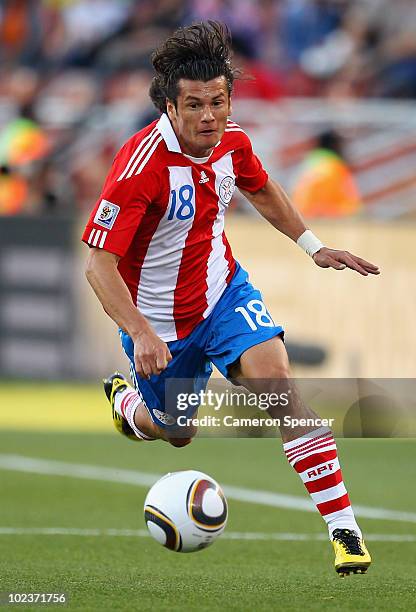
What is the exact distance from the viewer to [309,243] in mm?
6723

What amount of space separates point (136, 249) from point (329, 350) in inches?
312

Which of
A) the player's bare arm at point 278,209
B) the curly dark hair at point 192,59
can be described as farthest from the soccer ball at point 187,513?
the curly dark hair at point 192,59

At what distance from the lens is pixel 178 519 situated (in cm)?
591

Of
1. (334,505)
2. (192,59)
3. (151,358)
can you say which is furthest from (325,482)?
(192,59)

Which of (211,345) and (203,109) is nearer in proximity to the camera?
(203,109)

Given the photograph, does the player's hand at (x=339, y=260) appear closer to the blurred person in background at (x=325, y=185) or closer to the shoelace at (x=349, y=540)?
the shoelace at (x=349, y=540)

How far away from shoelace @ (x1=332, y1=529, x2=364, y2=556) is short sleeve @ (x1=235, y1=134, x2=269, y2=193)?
185 cm

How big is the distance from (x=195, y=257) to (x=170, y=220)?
28cm

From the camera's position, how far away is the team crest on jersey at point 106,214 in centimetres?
595

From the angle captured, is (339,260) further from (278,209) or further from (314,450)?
(314,450)

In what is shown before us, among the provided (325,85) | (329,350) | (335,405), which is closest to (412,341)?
(329,350)

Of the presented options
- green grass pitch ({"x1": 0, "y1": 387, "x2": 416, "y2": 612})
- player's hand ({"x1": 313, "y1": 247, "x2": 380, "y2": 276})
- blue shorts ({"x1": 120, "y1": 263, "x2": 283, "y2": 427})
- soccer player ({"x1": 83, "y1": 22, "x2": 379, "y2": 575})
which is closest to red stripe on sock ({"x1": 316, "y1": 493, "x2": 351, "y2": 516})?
soccer player ({"x1": 83, "y1": 22, "x2": 379, "y2": 575})

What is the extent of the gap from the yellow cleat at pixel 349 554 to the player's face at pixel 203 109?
1.83 meters

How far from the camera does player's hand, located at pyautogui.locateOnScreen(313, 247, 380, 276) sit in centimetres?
627
